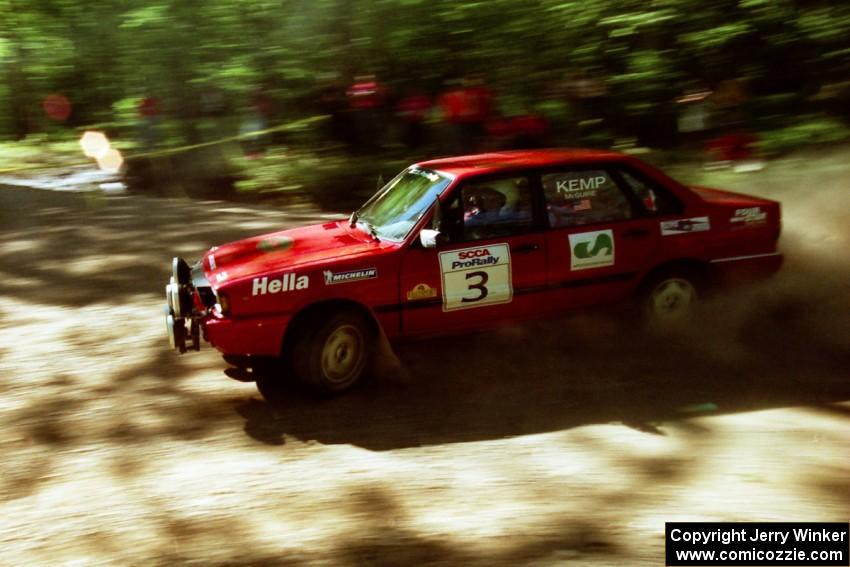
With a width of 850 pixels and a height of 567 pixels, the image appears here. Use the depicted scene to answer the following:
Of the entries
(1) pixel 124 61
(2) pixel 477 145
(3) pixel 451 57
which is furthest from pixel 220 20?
(2) pixel 477 145

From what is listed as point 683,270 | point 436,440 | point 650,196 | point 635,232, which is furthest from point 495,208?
point 436,440

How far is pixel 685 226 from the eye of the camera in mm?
6297

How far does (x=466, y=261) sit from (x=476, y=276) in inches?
5.4

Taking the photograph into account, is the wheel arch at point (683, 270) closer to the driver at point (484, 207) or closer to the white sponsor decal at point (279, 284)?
the driver at point (484, 207)

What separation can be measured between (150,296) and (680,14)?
27.6 feet

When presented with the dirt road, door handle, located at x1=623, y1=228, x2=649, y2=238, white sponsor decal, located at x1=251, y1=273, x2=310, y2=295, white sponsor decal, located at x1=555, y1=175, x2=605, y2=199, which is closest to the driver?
white sponsor decal, located at x1=555, y1=175, x2=605, y2=199

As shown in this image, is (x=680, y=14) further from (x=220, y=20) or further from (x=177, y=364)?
(x=177, y=364)

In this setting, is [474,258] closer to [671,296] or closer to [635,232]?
[635,232]

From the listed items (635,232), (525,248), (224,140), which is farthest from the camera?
(224,140)

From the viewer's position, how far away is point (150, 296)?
24.7 ft

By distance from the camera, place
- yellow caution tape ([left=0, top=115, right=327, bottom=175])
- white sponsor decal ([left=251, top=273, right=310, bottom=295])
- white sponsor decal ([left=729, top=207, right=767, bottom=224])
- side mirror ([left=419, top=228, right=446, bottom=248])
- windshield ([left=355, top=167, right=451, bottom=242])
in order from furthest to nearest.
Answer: yellow caution tape ([left=0, top=115, right=327, bottom=175])
white sponsor decal ([left=729, top=207, right=767, bottom=224])
windshield ([left=355, top=167, right=451, bottom=242])
side mirror ([left=419, top=228, right=446, bottom=248])
white sponsor decal ([left=251, top=273, right=310, bottom=295])

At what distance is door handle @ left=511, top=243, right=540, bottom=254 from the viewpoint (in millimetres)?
5816

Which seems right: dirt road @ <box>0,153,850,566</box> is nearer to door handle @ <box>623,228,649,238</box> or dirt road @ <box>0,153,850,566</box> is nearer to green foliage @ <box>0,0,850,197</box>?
door handle @ <box>623,228,649,238</box>

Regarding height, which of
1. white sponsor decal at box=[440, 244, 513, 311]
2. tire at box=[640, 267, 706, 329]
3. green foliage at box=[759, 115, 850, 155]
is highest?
green foliage at box=[759, 115, 850, 155]
